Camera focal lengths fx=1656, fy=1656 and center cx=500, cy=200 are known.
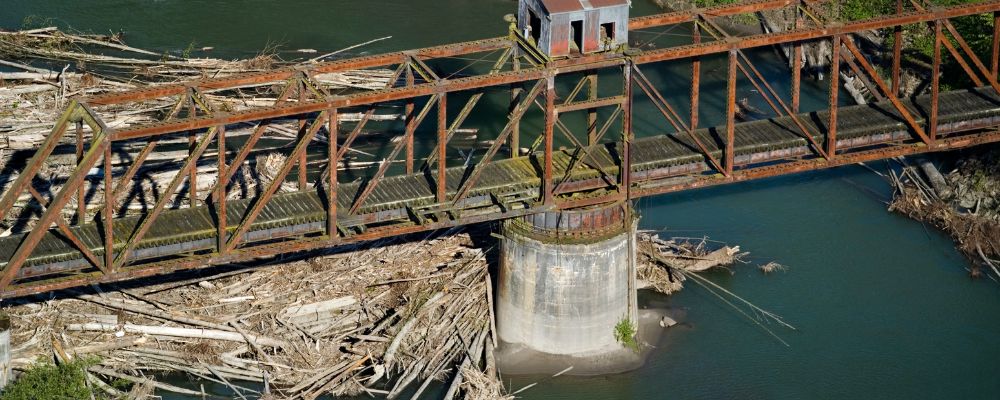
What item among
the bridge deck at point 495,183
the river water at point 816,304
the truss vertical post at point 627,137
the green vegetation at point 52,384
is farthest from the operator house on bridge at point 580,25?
the green vegetation at point 52,384

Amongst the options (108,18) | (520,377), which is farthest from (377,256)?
(108,18)

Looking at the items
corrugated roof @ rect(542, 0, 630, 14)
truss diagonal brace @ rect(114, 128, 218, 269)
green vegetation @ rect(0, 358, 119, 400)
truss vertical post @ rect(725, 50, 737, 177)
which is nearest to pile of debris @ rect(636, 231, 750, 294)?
truss vertical post @ rect(725, 50, 737, 177)

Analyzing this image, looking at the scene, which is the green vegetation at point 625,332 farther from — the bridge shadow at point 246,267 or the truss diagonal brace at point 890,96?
the truss diagonal brace at point 890,96

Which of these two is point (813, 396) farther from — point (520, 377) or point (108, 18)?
point (108, 18)

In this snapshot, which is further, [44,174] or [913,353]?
[44,174]

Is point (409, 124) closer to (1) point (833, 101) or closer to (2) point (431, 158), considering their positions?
(2) point (431, 158)

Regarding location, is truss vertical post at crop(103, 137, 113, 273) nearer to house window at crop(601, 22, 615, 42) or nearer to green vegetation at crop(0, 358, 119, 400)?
green vegetation at crop(0, 358, 119, 400)
